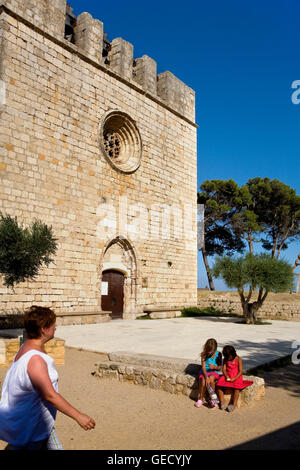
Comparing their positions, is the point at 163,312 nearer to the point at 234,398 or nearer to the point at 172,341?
the point at 172,341

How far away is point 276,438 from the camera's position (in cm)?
279

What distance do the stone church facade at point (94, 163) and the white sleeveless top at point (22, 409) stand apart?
7143 millimetres

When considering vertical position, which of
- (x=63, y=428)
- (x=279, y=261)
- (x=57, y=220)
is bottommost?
(x=63, y=428)

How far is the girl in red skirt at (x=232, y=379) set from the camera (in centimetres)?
358

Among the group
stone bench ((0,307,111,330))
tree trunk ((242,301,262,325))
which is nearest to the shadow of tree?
tree trunk ((242,301,262,325))

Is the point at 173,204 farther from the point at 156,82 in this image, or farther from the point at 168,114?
the point at 156,82

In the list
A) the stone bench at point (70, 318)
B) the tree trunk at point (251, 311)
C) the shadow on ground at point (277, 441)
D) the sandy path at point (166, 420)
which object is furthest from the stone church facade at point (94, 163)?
the shadow on ground at point (277, 441)

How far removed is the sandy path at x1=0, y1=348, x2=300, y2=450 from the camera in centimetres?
271

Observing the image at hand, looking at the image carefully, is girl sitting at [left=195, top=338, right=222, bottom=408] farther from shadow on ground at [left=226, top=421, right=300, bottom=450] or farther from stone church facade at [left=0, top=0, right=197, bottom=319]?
stone church facade at [left=0, top=0, right=197, bottom=319]

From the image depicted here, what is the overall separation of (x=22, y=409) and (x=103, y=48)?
42.2 feet

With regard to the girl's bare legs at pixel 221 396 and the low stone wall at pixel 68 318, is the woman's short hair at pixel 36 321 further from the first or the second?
the low stone wall at pixel 68 318

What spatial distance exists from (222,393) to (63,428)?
1534mm

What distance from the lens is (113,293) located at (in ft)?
39.6

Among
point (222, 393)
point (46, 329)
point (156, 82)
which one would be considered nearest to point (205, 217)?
point (156, 82)
